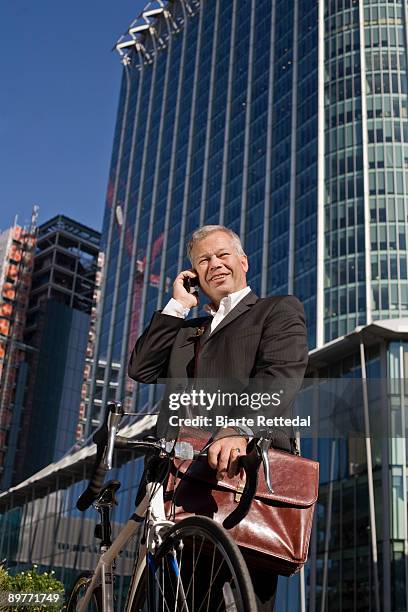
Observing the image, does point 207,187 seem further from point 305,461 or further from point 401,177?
point 305,461

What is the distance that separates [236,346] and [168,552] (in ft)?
2.96

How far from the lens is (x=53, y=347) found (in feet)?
356

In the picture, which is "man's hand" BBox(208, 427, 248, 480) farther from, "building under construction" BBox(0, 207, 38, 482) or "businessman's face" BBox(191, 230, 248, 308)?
"building under construction" BBox(0, 207, 38, 482)

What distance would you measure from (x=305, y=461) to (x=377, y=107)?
5954cm

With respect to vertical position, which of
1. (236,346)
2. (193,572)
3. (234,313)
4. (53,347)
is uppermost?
(53,347)

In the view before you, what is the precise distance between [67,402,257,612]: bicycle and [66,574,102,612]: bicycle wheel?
7.2 inches

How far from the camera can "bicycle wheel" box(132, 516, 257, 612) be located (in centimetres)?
228

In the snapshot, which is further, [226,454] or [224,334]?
[224,334]

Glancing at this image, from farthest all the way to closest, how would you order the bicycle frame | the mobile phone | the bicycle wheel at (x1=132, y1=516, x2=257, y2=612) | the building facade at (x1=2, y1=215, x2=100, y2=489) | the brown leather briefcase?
1. the building facade at (x1=2, y1=215, x2=100, y2=489)
2. the mobile phone
3. the bicycle frame
4. the brown leather briefcase
5. the bicycle wheel at (x1=132, y1=516, x2=257, y2=612)

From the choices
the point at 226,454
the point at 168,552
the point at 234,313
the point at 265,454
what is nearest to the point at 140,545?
the point at 168,552

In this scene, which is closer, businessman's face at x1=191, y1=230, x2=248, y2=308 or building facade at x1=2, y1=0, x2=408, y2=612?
businessman's face at x1=191, y1=230, x2=248, y2=308

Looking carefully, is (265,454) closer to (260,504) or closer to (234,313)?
(260,504)

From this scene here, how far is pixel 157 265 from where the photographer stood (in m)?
79.9

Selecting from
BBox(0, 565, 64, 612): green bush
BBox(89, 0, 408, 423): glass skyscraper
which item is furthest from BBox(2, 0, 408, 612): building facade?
BBox(0, 565, 64, 612): green bush
